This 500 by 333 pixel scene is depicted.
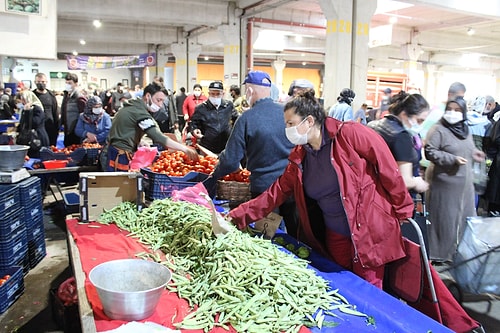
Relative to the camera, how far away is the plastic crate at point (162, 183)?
12.0 ft

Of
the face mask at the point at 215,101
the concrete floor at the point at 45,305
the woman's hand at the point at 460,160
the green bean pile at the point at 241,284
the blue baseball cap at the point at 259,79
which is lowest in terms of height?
the concrete floor at the point at 45,305

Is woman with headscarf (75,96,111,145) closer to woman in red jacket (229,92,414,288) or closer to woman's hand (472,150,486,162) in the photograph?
woman in red jacket (229,92,414,288)

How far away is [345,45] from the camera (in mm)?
10125

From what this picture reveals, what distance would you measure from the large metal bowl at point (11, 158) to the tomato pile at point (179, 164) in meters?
1.45

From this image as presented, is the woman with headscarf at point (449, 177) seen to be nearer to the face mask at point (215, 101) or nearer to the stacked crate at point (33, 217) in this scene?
the face mask at point (215, 101)

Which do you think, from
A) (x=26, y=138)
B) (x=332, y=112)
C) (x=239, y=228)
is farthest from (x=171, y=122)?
(x=239, y=228)

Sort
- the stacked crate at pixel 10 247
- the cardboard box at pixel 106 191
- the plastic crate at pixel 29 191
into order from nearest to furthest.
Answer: the cardboard box at pixel 106 191 < the stacked crate at pixel 10 247 < the plastic crate at pixel 29 191

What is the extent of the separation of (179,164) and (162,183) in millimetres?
459

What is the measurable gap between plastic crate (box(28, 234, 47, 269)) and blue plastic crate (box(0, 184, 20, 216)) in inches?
24.1

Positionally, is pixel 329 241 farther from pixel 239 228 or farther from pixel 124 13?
pixel 124 13

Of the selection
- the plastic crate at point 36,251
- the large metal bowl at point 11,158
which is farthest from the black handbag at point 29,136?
the large metal bowl at point 11,158

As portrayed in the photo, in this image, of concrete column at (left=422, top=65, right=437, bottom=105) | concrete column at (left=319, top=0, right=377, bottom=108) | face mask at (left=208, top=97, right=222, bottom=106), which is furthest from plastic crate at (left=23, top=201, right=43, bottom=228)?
concrete column at (left=422, top=65, right=437, bottom=105)

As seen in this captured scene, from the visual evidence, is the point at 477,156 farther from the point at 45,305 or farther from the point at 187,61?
the point at 187,61

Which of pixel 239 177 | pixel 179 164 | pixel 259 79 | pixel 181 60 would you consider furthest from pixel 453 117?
pixel 181 60
